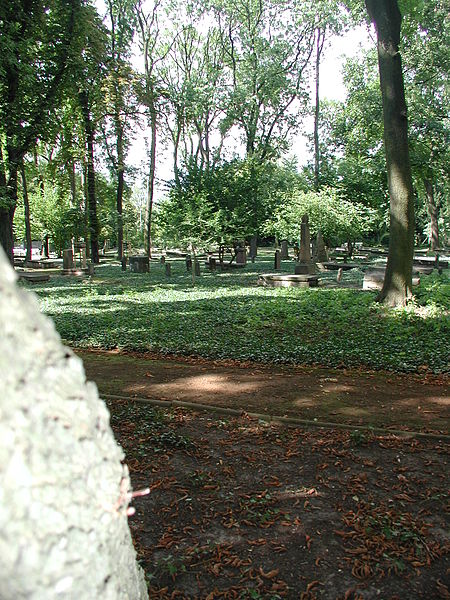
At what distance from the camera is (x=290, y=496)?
3830 millimetres

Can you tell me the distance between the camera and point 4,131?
16.6 meters

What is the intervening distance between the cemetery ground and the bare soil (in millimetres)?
12

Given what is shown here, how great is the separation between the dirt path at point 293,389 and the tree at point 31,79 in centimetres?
1050

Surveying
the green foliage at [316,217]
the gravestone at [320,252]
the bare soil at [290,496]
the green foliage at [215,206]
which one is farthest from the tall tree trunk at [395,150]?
the gravestone at [320,252]

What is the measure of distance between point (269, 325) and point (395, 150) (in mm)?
5582

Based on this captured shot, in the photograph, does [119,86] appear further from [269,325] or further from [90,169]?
[269,325]

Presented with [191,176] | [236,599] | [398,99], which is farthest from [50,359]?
[191,176]

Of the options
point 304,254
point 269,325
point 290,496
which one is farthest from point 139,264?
point 290,496

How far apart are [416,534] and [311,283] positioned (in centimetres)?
1628

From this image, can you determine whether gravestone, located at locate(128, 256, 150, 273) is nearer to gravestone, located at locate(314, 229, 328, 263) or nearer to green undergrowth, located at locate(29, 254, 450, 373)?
Answer: green undergrowth, located at locate(29, 254, 450, 373)

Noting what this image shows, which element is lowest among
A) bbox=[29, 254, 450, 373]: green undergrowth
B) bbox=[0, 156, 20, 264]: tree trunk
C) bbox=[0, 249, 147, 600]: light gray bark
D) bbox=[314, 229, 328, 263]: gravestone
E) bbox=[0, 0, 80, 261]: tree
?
bbox=[29, 254, 450, 373]: green undergrowth

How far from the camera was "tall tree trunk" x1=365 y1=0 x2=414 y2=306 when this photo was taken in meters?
12.0

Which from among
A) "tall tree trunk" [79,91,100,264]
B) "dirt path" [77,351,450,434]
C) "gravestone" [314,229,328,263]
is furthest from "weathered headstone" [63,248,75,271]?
"dirt path" [77,351,450,434]

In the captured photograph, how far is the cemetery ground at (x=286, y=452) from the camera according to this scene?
2.98 metres
